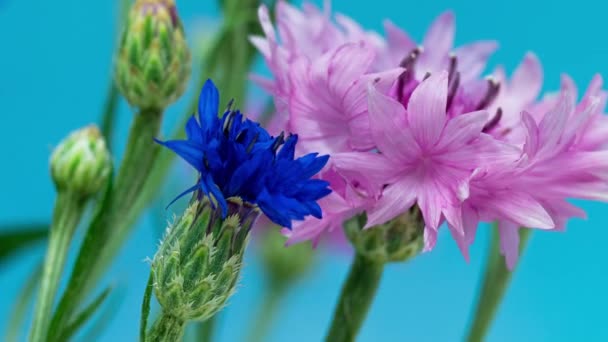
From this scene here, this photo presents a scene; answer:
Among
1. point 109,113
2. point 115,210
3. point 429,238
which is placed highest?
point 109,113

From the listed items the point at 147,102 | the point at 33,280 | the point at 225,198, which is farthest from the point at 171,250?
the point at 33,280

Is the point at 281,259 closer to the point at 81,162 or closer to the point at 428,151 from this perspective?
the point at 81,162

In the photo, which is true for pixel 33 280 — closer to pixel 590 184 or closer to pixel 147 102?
pixel 147 102

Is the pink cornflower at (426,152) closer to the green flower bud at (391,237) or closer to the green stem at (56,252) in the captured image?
the green flower bud at (391,237)

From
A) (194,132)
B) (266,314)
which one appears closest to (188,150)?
(194,132)

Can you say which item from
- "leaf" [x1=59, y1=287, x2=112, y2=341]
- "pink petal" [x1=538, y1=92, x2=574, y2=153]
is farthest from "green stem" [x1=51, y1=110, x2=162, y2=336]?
"pink petal" [x1=538, y1=92, x2=574, y2=153]

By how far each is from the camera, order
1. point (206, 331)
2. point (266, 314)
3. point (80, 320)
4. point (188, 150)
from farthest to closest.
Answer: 1. point (266, 314)
2. point (206, 331)
3. point (80, 320)
4. point (188, 150)
